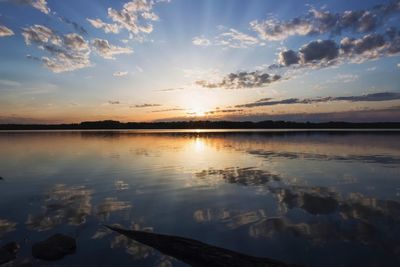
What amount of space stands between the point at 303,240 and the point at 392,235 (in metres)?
3.61

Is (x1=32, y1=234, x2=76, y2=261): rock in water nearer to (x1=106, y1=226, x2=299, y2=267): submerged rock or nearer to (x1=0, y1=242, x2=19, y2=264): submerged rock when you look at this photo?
(x1=0, y1=242, x2=19, y2=264): submerged rock

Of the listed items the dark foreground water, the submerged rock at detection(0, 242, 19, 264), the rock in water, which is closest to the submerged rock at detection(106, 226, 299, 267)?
the dark foreground water

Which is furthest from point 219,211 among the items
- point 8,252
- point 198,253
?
point 8,252

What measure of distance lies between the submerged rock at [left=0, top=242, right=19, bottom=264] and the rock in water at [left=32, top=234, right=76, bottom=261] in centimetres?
64

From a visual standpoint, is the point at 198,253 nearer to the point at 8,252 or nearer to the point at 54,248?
the point at 54,248

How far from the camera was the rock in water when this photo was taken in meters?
10.9

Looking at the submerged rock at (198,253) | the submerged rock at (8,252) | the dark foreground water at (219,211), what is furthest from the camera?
the dark foreground water at (219,211)

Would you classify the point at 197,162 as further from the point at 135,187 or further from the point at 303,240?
the point at 303,240

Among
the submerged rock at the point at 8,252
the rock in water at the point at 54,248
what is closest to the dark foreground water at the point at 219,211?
the submerged rock at the point at 8,252

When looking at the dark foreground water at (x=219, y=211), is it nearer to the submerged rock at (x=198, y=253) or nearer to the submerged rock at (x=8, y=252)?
the submerged rock at (x=8, y=252)

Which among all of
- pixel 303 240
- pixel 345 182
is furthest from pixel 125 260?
pixel 345 182

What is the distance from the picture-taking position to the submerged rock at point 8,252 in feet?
35.0

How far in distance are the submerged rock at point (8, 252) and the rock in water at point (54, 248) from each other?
25.1 inches

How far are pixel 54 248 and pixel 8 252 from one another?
146 cm
